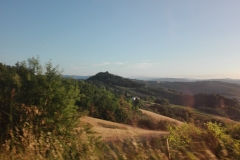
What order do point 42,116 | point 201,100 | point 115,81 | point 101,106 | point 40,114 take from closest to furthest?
point 40,114
point 42,116
point 101,106
point 201,100
point 115,81

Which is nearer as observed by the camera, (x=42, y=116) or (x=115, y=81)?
(x=42, y=116)

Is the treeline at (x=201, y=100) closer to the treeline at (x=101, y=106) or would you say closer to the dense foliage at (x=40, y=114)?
the treeline at (x=101, y=106)

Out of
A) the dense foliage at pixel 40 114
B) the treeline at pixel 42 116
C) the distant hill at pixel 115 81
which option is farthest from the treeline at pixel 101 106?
the distant hill at pixel 115 81

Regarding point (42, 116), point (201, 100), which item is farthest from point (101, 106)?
point (201, 100)

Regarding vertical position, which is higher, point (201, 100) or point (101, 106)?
point (101, 106)

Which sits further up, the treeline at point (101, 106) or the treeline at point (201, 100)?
the treeline at point (101, 106)

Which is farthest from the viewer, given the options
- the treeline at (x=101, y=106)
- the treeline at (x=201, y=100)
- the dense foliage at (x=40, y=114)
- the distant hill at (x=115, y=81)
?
the distant hill at (x=115, y=81)

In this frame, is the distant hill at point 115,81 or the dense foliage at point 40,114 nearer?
the dense foliage at point 40,114

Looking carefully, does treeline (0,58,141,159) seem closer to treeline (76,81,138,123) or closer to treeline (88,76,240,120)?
treeline (76,81,138,123)

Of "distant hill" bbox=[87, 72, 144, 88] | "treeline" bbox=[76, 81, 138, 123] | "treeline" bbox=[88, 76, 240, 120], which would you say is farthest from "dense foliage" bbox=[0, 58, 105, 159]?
"distant hill" bbox=[87, 72, 144, 88]

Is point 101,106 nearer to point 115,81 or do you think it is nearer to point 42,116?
point 42,116

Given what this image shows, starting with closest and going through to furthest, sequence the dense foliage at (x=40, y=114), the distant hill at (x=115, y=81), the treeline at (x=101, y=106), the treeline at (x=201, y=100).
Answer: the dense foliage at (x=40, y=114), the treeline at (x=101, y=106), the treeline at (x=201, y=100), the distant hill at (x=115, y=81)

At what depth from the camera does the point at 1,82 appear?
929 inches

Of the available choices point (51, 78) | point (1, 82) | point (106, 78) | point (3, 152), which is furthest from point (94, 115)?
point (106, 78)
